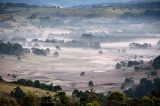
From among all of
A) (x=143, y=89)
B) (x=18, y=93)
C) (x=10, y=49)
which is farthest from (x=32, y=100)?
(x=10, y=49)

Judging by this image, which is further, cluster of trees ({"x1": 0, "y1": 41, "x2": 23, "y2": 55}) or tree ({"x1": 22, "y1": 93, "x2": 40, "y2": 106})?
cluster of trees ({"x1": 0, "y1": 41, "x2": 23, "y2": 55})

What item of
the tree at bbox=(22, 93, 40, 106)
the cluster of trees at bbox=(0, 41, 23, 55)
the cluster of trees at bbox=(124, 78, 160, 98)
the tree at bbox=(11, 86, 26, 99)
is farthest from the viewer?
the cluster of trees at bbox=(0, 41, 23, 55)

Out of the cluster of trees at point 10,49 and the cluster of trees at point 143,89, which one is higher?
the cluster of trees at point 10,49

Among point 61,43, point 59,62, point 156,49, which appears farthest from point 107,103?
point 61,43

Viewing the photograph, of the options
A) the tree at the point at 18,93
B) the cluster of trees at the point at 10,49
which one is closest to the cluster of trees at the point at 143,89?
the tree at the point at 18,93

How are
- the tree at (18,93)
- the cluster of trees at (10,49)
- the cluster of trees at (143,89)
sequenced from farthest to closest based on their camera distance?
1. the cluster of trees at (10,49)
2. the cluster of trees at (143,89)
3. the tree at (18,93)

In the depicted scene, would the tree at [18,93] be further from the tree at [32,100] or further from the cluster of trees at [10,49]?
the cluster of trees at [10,49]

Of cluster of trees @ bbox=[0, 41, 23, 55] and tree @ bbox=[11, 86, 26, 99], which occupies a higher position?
cluster of trees @ bbox=[0, 41, 23, 55]

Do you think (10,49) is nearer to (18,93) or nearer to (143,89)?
(143,89)

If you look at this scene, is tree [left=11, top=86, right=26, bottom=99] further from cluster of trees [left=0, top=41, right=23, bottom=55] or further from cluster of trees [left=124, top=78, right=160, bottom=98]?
cluster of trees [left=0, top=41, right=23, bottom=55]

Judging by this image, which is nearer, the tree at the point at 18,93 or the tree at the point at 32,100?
the tree at the point at 32,100

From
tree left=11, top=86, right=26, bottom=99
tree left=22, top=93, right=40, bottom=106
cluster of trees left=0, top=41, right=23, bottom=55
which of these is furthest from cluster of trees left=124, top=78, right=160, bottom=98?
cluster of trees left=0, top=41, right=23, bottom=55
